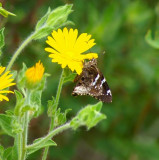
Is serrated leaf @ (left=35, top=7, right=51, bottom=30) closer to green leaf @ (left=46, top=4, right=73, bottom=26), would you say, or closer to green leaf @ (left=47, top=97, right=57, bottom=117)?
green leaf @ (left=46, top=4, right=73, bottom=26)

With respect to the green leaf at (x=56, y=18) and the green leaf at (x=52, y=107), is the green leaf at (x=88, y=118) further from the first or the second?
the green leaf at (x=56, y=18)

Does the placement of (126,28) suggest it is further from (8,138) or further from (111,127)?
(8,138)

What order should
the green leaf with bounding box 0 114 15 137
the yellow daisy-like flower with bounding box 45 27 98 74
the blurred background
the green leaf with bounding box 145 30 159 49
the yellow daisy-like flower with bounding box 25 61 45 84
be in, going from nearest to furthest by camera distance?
the yellow daisy-like flower with bounding box 25 61 45 84 → the green leaf with bounding box 0 114 15 137 → the yellow daisy-like flower with bounding box 45 27 98 74 → the green leaf with bounding box 145 30 159 49 → the blurred background

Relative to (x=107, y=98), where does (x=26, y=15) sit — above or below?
above

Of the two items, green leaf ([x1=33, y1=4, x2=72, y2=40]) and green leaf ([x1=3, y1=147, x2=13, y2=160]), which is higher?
green leaf ([x1=33, y1=4, x2=72, y2=40])

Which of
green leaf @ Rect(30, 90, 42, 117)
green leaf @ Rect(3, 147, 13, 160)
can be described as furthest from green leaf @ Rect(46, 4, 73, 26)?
green leaf @ Rect(3, 147, 13, 160)

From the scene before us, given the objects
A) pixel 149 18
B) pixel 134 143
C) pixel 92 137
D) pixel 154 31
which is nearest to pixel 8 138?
pixel 92 137
